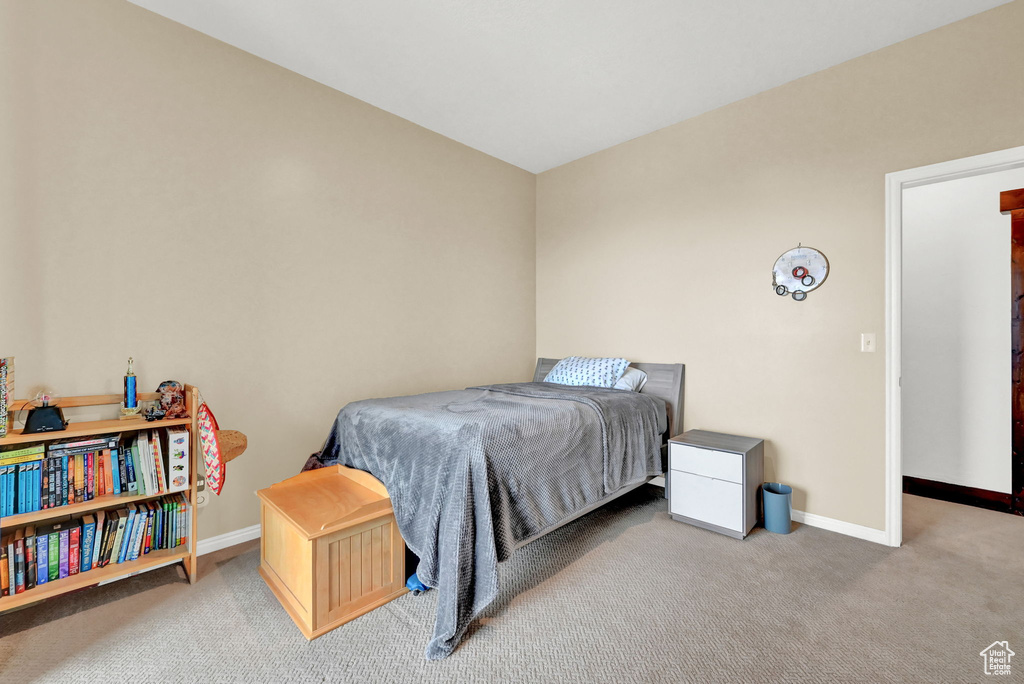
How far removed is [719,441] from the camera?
109 inches

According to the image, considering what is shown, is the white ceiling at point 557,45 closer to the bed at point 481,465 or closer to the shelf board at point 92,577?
the bed at point 481,465

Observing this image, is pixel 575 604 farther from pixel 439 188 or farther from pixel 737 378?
pixel 439 188

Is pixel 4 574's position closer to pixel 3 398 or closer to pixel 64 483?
pixel 64 483

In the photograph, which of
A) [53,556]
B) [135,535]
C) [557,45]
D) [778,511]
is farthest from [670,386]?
[53,556]

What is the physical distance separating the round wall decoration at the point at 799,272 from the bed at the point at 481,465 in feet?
3.72

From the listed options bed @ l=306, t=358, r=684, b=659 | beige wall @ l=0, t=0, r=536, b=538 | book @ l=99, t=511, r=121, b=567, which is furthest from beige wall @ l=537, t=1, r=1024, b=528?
book @ l=99, t=511, r=121, b=567

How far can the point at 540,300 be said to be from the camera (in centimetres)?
428

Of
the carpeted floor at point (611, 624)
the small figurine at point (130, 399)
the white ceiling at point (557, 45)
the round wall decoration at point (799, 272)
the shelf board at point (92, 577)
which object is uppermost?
the white ceiling at point (557, 45)

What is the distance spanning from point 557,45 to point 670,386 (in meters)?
2.27

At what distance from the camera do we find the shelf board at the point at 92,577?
168 cm

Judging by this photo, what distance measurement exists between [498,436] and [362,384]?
1440 millimetres

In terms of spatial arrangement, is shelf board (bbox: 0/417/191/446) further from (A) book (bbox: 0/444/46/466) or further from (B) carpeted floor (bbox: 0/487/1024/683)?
(B) carpeted floor (bbox: 0/487/1024/683)

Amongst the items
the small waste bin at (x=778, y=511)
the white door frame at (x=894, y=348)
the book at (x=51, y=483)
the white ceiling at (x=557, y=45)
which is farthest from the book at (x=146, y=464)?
the white door frame at (x=894, y=348)

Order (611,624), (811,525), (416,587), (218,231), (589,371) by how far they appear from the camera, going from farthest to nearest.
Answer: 1. (589,371)
2. (811,525)
3. (218,231)
4. (416,587)
5. (611,624)
